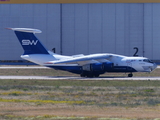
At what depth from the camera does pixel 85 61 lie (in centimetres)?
3812

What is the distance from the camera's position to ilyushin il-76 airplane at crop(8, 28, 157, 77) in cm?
3762

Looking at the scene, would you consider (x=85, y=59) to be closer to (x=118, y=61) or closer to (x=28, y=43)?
(x=118, y=61)

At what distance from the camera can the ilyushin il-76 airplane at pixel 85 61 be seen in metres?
37.6

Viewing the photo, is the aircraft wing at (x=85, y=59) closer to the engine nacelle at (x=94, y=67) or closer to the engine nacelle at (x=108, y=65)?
the engine nacelle at (x=94, y=67)

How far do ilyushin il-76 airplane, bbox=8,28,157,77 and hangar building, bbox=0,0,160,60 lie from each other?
81.8 feet

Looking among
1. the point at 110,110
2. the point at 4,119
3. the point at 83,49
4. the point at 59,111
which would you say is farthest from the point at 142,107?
the point at 83,49

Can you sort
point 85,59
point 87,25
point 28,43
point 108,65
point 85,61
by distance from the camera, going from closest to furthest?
point 108,65
point 85,59
point 85,61
point 28,43
point 87,25

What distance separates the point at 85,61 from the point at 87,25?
26.6 metres

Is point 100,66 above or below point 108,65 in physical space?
below

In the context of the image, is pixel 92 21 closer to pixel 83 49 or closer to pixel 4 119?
pixel 83 49

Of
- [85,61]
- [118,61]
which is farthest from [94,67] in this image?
[118,61]

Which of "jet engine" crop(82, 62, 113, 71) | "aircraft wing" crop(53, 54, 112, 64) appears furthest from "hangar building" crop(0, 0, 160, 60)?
"jet engine" crop(82, 62, 113, 71)

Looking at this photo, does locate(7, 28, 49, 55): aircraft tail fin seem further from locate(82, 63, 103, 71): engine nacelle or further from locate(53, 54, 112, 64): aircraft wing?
locate(82, 63, 103, 71): engine nacelle

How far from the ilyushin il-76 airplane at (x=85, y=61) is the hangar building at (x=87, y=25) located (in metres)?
24.9
